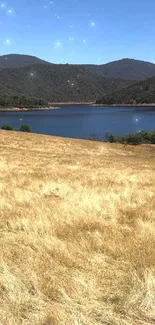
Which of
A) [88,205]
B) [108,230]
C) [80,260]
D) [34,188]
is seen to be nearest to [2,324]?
[80,260]

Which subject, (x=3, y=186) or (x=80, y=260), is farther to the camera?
(x=3, y=186)

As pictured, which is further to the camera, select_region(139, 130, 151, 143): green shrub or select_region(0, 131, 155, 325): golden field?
select_region(139, 130, 151, 143): green shrub

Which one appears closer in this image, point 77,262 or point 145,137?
point 77,262

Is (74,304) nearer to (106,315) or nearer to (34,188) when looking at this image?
(106,315)

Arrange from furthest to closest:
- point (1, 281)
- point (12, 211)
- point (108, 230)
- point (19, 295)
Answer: point (12, 211) < point (108, 230) < point (1, 281) < point (19, 295)

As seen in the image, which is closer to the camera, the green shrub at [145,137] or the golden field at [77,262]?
the golden field at [77,262]

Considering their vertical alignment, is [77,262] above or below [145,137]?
above

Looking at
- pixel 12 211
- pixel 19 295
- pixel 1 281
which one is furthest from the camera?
pixel 12 211

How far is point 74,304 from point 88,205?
5156 mm

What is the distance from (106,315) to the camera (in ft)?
12.2

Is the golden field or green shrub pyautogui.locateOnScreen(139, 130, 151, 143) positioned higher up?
the golden field

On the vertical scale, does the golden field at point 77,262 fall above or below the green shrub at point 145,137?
above

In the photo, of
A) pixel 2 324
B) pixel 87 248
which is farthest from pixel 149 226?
pixel 2 324

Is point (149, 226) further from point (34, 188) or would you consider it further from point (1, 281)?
point (34, 188)
